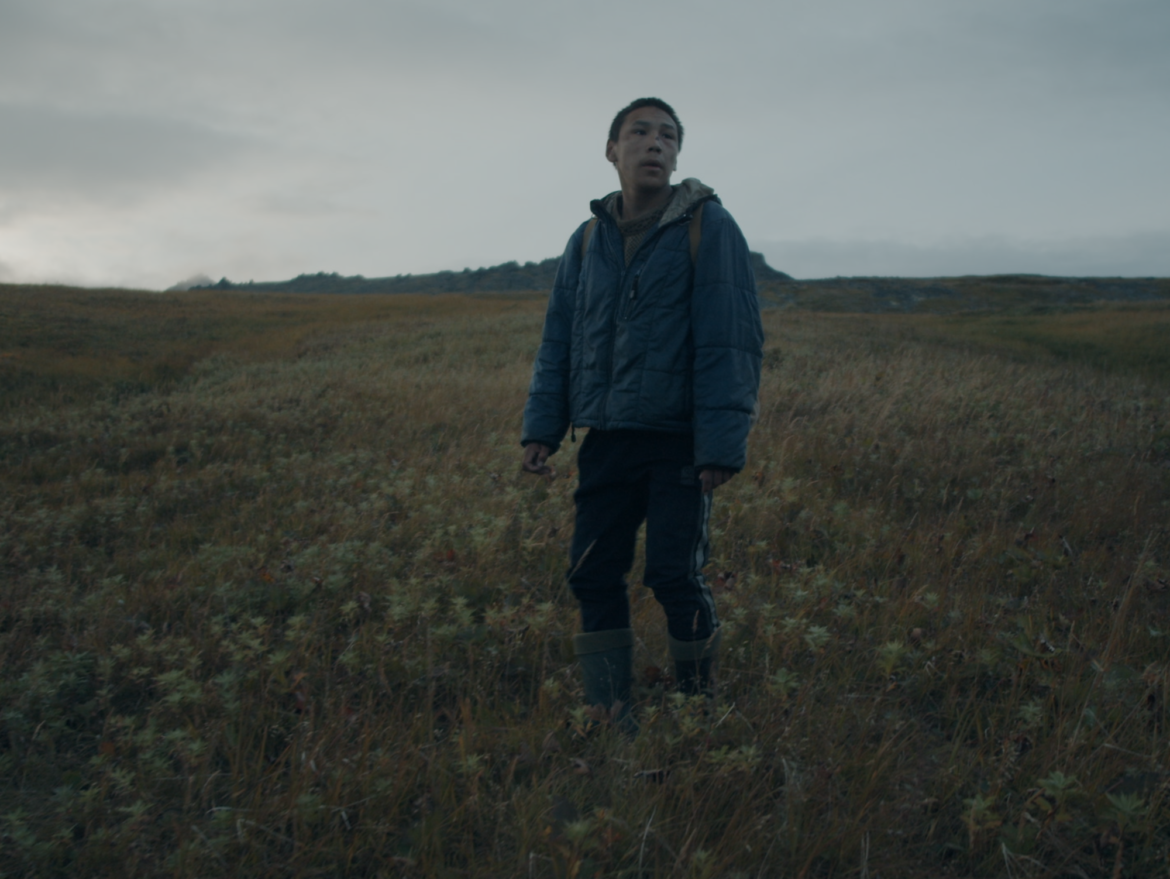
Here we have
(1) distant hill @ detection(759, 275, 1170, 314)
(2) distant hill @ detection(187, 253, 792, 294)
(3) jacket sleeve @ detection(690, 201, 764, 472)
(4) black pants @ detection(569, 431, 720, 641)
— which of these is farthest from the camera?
(2) distant hill @ detection(187, 253, 792, 294)

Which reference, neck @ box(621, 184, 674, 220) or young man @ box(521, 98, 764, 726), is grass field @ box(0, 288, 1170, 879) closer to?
young man @ box(521, 98, 764, 726)

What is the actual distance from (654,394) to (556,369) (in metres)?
0.54

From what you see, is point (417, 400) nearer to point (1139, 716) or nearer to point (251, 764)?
point (251, 764)

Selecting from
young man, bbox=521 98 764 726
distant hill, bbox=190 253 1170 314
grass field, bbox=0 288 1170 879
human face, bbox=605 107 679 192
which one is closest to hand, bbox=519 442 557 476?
young man, bbox=521 98 764 726

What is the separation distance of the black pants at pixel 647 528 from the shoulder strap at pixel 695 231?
0.63 meters

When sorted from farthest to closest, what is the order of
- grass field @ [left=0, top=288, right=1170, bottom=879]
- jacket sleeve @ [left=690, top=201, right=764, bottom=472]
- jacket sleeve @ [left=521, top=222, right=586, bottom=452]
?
jacket sleeve @ [left=521, top=222, right=586, bottom=452], jacket sleeve @ [left=690, top=201, right=764, bottom=472], grass field @ [left=0, top=288, right=1170, bottom=879]

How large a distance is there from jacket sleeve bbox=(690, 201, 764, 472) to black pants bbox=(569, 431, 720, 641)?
173 millimetres

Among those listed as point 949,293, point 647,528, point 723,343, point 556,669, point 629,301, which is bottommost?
point 556,669

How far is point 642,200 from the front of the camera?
2.75m

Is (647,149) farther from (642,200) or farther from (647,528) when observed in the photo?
(647,528)

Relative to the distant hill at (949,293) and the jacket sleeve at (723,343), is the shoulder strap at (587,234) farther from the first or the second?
the distant hill at (949,293)

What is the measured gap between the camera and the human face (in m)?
2.66

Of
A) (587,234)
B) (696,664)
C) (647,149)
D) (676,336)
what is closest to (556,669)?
(696,664)

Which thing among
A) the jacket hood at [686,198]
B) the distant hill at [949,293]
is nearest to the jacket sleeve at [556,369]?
the jacket hood at [686,198]
